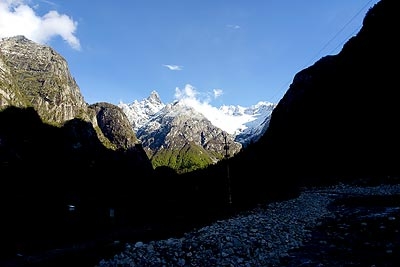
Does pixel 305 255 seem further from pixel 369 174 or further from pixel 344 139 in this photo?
pixel 344 139

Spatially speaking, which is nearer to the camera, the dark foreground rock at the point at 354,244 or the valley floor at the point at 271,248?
the dark foreground rock at the point at 354,244

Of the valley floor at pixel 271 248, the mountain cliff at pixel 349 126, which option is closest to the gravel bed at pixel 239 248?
the valley floor at pixel 271 248

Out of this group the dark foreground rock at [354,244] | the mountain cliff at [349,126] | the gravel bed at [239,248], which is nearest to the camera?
the dark foreground rock at [354,244]

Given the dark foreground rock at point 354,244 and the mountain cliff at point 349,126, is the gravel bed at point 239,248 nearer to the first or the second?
the dark foreground rock at point 354,244

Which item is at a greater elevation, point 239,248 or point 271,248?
point 239,248

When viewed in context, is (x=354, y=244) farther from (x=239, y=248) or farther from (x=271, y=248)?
A: (x=239, y=248)

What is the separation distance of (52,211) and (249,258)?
58.1 metres

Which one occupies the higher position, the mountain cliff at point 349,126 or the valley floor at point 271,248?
the mountain cliff at point 349,126

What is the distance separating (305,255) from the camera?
19938 mm

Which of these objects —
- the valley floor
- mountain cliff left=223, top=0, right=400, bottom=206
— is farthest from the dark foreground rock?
mountain cliff left=223, top=0, right=400, bottom=206

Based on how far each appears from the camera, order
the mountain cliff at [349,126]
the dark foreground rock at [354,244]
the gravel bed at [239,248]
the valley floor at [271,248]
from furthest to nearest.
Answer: the mountain cliff at [349,126], the gravel bed at [239,248], the valley floor at [271,248], the dark foreground rock at [354,244]

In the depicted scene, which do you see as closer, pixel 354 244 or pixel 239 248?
pixel 239 248

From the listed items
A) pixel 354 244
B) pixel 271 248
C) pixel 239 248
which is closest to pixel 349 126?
pixel 354 244

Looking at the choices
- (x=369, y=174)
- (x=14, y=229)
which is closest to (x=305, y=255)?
(x=14, y=229)
